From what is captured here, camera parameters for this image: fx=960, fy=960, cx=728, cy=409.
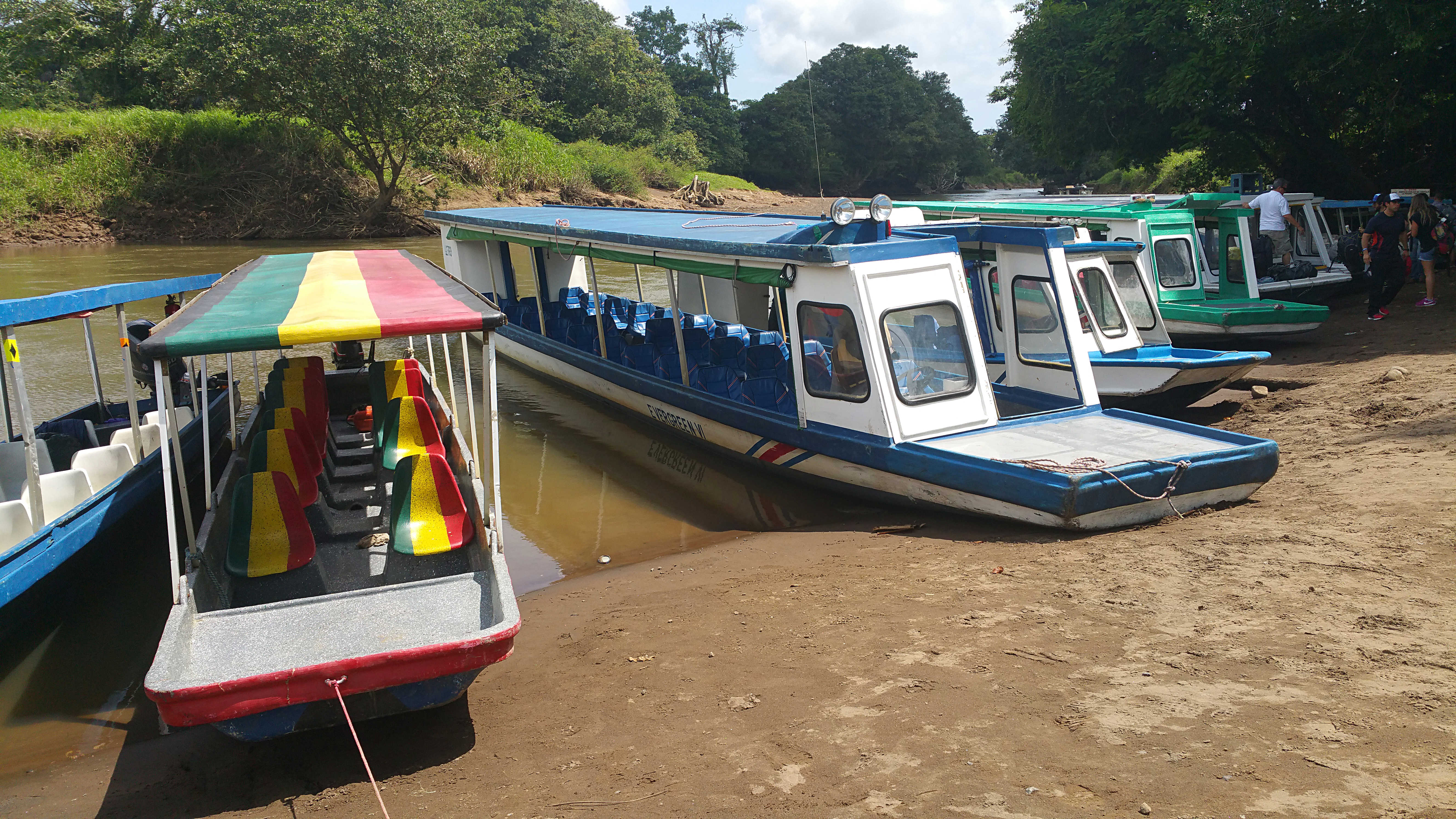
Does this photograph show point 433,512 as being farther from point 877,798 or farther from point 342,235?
point 342,235

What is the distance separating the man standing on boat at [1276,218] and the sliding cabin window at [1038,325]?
695cm

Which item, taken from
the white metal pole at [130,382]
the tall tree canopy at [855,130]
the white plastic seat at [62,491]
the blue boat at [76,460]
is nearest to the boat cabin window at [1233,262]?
the blue boat at [76,460]

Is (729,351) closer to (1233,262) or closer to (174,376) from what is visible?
(174,376)

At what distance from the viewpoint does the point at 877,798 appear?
3.97 metres

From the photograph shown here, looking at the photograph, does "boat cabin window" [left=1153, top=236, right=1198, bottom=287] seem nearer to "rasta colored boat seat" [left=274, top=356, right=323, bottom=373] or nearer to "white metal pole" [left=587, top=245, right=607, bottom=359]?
"white metal pole" [left=587, top=245, right=607, bottom=359]

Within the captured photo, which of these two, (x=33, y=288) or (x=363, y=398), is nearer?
(x=363, y=398)

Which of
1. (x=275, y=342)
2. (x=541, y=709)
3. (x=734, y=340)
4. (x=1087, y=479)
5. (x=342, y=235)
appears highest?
(x=342, y=235)

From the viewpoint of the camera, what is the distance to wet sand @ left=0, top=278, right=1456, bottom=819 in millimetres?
3916

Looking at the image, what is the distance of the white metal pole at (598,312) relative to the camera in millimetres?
11531

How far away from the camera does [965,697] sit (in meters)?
4.65

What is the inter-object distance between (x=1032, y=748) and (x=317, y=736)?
140 inches

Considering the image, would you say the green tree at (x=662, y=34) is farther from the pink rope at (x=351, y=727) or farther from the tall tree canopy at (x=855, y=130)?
the pink rope at (x=351, y=727)

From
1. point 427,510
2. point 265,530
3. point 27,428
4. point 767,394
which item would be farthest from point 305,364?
point 767,394

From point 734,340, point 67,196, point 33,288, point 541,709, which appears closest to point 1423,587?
point 541,709
